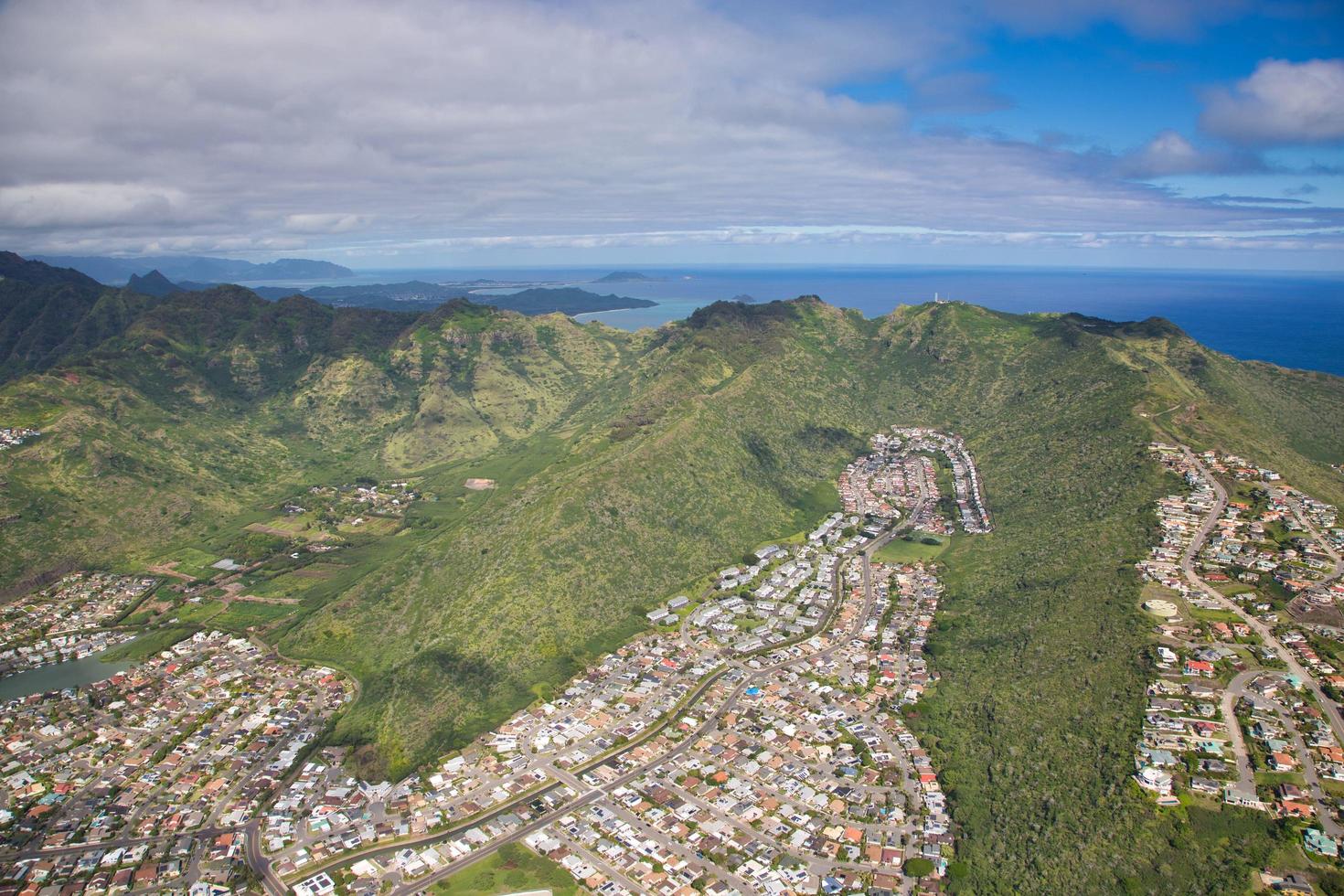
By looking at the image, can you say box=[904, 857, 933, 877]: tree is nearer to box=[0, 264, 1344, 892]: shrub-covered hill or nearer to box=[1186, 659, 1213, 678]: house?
box=[0, 264, 1344, 892]: shrub-covered hill

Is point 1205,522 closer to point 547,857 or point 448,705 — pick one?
point 547,857

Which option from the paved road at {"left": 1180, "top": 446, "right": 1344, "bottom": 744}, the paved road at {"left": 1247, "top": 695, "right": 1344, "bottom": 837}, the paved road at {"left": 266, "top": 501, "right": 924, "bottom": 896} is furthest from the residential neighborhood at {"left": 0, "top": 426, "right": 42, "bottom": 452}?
the paved road at {"left": 1247, "top": 695, "right": 1344, "bottom": 837}

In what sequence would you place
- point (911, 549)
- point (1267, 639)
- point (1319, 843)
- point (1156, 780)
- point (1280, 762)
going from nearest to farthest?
point (1319, 843) → point (1280, 762) → point (1156, 780) → point (1267, 639) → point (911, 549)

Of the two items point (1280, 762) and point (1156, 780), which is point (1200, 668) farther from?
point (1156, 780)

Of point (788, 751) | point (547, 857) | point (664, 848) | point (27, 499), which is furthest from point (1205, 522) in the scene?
point (27, 499)

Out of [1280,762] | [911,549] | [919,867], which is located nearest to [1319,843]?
[1280,762]
